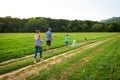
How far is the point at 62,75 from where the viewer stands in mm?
8227

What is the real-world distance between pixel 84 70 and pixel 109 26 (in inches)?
5080

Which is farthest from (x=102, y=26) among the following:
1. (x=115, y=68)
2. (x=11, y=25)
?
(x=115, y=68)

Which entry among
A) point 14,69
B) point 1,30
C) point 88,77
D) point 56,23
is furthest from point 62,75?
point 56,23

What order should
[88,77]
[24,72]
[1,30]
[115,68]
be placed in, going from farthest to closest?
[1,30], [115,68], [24,72], [88,77]

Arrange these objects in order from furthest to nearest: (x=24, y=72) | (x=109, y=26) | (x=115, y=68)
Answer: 1. (x=109, y=26)
2. (x=115, y=68)
3. (x=24, y=72)

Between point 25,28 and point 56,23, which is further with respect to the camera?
point 56,23

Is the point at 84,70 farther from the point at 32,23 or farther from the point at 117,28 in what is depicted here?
the point at 117,28

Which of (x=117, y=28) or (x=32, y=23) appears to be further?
(x=117, y=28)

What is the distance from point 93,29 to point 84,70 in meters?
130

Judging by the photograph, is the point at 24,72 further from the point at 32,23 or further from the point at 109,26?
the point at 109,26

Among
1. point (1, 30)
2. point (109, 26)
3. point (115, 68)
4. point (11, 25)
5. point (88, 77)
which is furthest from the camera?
point (109, 26)

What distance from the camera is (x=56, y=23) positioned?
133 m

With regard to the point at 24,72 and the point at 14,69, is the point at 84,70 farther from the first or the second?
the point at 14,69

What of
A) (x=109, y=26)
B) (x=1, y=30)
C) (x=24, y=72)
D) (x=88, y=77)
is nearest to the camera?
(x=88, y=77)
